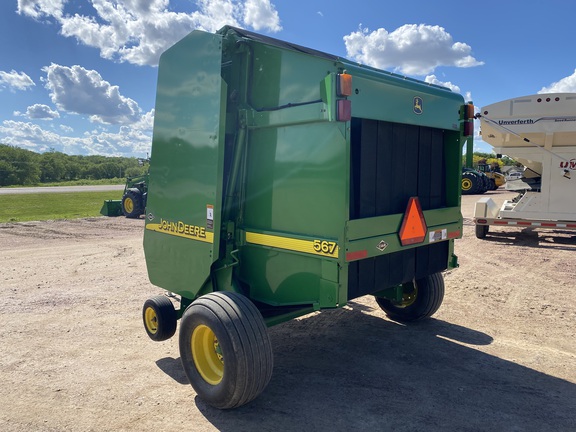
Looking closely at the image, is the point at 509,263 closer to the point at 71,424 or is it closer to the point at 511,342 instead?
the point at 511,342

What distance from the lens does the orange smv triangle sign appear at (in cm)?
380

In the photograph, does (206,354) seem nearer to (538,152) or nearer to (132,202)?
(538,152)

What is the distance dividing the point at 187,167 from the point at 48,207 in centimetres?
1863

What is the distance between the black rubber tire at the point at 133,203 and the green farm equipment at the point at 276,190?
1217cm

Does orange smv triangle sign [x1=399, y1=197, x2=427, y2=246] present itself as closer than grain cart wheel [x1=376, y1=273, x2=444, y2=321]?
Yes

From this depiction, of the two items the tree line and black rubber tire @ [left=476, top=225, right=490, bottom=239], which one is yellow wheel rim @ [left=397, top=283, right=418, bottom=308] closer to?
black rubber tire @ [left=476, top=225, right=490, bottom=239]

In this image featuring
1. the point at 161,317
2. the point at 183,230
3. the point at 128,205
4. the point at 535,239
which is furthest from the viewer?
the point at 128,205

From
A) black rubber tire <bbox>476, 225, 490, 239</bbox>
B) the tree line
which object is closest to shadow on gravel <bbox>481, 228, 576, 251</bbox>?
black rubber tire <bbox>476, 225, 490, 239</bbox>

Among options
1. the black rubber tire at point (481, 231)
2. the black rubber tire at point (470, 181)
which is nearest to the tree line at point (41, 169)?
the black rubber tire at point (470, 181)

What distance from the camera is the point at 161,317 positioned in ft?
14.4

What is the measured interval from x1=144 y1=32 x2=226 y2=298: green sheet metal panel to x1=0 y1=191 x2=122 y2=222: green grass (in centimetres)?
1293

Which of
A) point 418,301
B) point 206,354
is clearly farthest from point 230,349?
point 418,301

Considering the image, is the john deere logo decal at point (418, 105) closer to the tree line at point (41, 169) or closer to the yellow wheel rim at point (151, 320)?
the yellow wheel rim at point (151, 320)

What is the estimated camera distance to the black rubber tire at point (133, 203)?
52.7 ft
